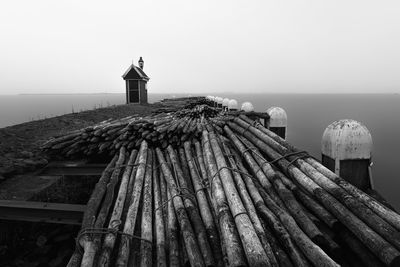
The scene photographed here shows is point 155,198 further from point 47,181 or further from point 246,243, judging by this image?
point 47,181

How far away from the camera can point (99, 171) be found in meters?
8.18

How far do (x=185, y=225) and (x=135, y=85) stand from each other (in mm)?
30052

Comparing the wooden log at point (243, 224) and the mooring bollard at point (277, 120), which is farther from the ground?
the mooring bollard at point (277, 120)

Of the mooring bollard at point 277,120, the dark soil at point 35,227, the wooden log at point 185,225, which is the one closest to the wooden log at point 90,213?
the wooden log at point 185,225

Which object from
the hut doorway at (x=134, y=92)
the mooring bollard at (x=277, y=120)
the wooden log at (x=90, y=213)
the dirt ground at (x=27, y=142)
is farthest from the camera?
the hut doorway at (x=134, y=92)

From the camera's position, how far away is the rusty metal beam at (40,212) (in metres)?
5.83

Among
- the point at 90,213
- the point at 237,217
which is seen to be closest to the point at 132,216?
the point at 90,213

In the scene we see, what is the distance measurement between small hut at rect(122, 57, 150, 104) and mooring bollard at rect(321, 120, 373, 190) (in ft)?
94.8

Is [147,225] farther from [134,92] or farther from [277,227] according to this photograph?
[134,92]

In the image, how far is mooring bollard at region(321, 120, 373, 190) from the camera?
5.38 meters

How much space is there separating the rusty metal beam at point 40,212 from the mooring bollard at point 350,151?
5.69 metres

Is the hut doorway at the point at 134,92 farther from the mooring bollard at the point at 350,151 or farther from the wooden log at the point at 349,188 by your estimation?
the mooring bollard at the point at 350,151

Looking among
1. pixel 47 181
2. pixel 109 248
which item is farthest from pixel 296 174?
pixel 47 181

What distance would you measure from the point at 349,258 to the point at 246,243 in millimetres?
1822
